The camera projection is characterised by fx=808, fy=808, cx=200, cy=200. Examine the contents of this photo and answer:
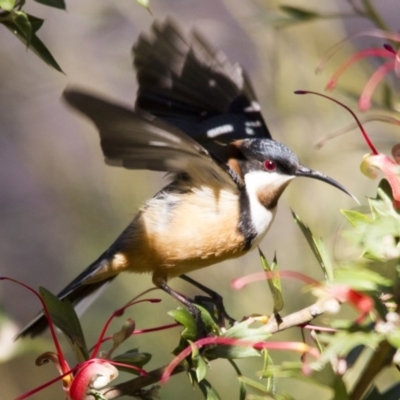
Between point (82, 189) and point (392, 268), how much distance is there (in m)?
2.34

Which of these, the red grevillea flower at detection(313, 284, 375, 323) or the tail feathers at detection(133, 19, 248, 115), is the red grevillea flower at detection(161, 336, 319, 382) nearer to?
the red grevillea flower at detection(313, 284, 375, 323)

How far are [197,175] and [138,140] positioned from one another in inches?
13.0

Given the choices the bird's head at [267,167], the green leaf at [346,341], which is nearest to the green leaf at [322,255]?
the green leaf at [346,341]

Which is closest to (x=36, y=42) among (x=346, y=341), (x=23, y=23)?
(x=23, y=23)

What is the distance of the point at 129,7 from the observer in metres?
2.71

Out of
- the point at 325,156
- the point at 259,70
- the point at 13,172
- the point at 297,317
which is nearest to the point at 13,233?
the point at 13,172

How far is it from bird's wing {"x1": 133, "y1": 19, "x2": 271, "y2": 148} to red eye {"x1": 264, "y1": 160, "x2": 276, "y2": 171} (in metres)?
0.17

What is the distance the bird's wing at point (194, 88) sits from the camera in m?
1.62

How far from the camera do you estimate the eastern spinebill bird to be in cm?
162

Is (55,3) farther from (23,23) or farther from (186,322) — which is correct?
(186,322)

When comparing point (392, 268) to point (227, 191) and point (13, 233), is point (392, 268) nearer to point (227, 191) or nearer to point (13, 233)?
point (227, 191)

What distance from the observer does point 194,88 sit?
68.7 inches

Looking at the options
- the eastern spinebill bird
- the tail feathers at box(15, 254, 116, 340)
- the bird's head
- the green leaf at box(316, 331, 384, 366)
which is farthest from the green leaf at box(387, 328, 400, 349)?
the tail feathers at box(15, 254, 116, 340)

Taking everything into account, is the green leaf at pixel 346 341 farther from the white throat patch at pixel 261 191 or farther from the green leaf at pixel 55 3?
the white throat patch at pixel 261 191
